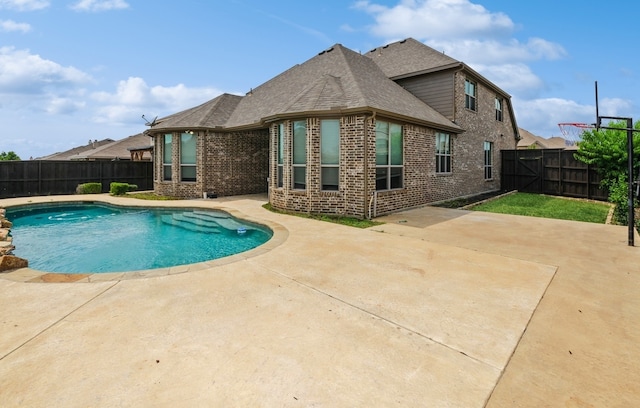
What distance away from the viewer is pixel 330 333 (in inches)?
119

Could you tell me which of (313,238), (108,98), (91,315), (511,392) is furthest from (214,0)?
(108,98)

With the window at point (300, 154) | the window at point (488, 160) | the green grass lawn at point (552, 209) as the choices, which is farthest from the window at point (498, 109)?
the window at point (300, 154)

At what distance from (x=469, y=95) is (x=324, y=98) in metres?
9.42

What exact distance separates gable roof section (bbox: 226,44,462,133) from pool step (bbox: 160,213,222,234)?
4.12 m

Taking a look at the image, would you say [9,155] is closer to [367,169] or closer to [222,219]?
[222,219]

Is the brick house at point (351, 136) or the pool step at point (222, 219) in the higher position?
the brick house at point (351, 136)

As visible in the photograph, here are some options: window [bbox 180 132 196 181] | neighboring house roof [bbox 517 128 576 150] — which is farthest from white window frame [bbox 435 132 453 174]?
neighboring house roof [bbox 517 128 576 150]

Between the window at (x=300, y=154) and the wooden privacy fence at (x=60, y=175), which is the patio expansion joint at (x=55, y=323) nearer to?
the window at (x=300, y=154)

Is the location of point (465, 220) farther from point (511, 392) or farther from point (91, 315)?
point (91, 315)

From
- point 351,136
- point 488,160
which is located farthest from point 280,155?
point 488,160

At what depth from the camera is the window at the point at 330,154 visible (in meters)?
9.81

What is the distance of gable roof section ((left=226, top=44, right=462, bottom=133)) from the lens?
9805 millimetres

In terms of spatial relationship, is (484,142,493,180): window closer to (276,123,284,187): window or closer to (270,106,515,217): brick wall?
(270,106,515,217): brick wall

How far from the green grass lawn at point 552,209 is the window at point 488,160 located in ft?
10.5
